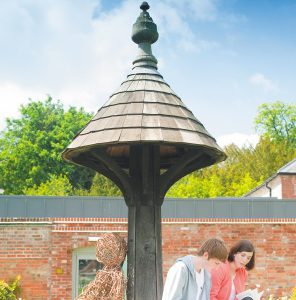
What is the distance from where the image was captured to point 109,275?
5.14 meters

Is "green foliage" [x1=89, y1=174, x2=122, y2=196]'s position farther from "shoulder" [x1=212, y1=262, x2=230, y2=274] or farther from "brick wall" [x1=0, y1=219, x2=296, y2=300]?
"shoulder" [x1=212, y1=262, x2=230, y2=274]

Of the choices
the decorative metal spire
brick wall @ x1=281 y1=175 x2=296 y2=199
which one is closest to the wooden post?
the decorative metal spire

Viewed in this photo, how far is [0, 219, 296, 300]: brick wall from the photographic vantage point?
44.5 feet

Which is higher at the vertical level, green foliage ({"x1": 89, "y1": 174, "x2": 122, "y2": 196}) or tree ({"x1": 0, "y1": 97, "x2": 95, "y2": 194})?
tree ({"x1": 0, "y1": 97, "x2": 95, "y2": 194})

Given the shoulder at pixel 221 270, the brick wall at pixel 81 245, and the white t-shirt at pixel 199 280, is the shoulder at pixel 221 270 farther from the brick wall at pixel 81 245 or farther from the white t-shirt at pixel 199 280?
the brick wall at pixel 81 245

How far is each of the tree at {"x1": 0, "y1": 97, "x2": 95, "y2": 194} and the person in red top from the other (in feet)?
97.2

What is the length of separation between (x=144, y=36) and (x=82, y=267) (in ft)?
30.8

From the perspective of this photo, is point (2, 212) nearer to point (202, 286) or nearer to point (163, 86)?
point (163, 86)

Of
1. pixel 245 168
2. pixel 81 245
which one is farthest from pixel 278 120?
pixel 81 245

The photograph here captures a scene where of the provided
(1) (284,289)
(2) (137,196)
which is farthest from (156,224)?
(1) (284,289)

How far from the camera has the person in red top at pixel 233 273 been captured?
4.79 meters

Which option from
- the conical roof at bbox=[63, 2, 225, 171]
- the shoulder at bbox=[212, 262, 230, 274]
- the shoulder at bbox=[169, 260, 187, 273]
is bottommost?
the shoulder at bbox=[212, 262, 230, 274]

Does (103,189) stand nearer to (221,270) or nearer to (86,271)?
(86,271)

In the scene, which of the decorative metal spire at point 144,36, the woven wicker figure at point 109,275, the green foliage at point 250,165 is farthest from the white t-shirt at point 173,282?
the green foliage at point 250,165
